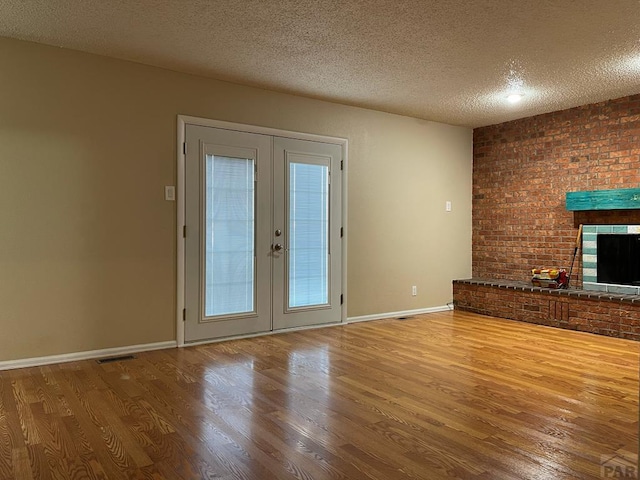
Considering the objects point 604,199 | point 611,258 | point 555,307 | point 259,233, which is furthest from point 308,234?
point 611,258

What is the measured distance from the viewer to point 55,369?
12.1ft

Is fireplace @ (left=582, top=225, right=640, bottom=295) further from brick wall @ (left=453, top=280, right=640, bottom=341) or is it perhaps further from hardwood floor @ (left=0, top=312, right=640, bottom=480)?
hardwood floor @ (left=0, top=312, right=640, bottom=480)

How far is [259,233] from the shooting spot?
4.89m

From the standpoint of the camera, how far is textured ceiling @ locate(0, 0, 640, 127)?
3.18m

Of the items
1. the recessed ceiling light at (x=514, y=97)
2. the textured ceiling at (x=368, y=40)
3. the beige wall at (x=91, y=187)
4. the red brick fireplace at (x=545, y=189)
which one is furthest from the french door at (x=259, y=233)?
the red brick fireplace at (x=545, y=189)

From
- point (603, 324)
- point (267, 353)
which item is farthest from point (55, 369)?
point (603, 324)

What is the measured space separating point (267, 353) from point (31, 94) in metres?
2.73

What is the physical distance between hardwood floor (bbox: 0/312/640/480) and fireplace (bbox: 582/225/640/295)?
1.09 meters

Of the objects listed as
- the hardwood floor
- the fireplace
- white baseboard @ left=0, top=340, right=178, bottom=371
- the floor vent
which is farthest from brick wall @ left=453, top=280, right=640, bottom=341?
the floor vent

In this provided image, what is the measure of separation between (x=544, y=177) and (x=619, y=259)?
129cm

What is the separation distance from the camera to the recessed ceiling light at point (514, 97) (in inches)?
202

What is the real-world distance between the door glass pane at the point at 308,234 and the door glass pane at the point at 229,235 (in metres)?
0.48

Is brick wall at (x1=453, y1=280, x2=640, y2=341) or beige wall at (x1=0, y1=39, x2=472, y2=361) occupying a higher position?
beige wall at (x1=0, y1=39, x2=472, y2=361)

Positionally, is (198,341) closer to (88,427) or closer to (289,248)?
(289,248)
